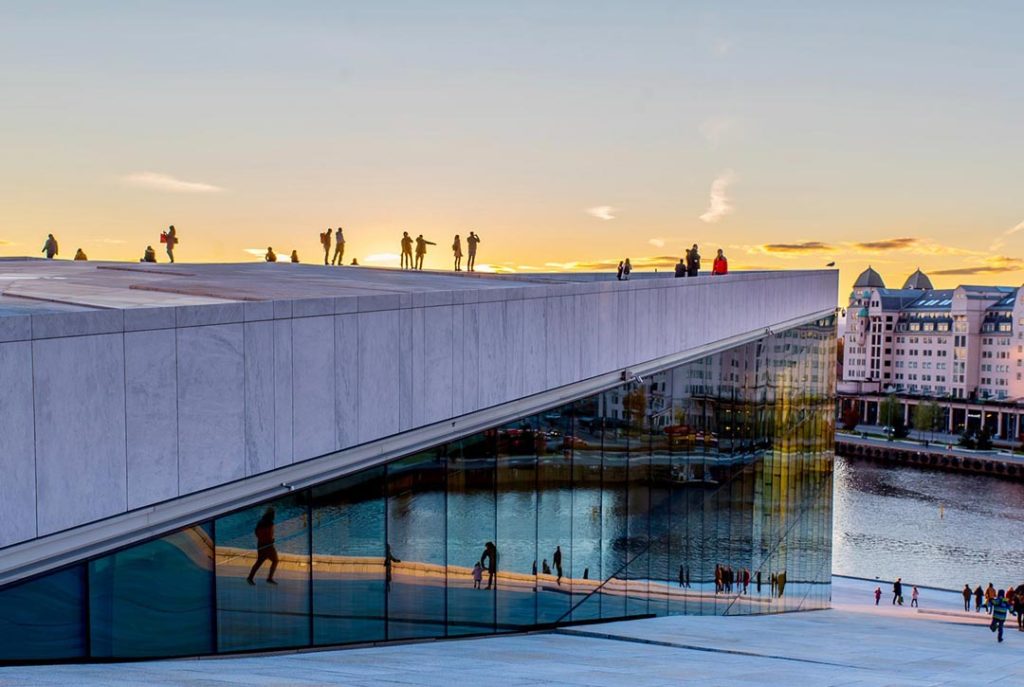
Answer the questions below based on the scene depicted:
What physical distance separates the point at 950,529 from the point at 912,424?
253ft

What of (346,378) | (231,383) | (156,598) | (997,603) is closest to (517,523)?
(346,378)

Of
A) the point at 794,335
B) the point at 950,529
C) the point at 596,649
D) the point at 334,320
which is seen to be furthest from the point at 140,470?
the point at 950,529

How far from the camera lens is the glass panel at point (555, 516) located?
15008mm

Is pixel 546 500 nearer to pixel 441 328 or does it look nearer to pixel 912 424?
pixel 441 328

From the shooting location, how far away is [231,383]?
29.8ft

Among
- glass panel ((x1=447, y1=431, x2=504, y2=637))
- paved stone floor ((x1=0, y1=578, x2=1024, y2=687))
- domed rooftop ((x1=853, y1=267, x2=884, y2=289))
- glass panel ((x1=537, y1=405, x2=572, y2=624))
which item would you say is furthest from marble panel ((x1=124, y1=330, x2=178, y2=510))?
domed rooftop ((x1=853, y1=267, x2=884, y2=289))

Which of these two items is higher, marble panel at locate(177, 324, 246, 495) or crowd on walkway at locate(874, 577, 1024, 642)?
marble panel at locate(177, 324, 246, 495)

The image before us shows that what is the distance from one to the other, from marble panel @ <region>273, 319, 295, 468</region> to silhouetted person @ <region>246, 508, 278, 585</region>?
0.69m

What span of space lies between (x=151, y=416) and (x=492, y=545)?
6.16 m

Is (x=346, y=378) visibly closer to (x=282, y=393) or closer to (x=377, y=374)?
(x=377, y=374)

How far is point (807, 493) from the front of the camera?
1240 inches

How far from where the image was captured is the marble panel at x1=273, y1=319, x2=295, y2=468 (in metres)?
9.59

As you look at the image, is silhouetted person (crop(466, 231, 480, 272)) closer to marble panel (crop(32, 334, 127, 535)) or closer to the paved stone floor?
the paved stone floor

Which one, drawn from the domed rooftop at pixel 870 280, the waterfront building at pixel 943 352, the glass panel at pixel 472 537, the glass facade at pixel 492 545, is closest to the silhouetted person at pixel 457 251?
the glass facade at pixel 492 545
